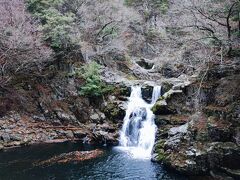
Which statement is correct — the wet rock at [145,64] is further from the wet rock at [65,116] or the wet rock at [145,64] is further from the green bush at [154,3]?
the wet rock at [65,116]

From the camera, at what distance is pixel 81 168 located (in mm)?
18406

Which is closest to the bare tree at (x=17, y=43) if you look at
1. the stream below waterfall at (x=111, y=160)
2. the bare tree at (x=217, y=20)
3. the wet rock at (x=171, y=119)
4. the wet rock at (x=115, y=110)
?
the wet rock at (x=115, y=110)

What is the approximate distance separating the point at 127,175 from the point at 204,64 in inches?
329

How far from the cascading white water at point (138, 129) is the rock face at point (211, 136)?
1.13 m

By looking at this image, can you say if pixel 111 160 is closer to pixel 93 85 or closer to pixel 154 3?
pixel 93 85

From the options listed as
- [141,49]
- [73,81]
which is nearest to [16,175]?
[73,81]

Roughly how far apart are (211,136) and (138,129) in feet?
24.6

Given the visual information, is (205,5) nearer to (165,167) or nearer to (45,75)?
(165,167)

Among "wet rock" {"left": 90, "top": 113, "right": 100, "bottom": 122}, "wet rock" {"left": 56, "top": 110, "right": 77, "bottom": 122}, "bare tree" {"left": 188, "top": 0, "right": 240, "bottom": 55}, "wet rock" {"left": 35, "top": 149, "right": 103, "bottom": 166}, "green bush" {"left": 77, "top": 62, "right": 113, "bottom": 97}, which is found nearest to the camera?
"bare tree" {"left": 188, "top": 0, "right": 240, "bottom": 55}

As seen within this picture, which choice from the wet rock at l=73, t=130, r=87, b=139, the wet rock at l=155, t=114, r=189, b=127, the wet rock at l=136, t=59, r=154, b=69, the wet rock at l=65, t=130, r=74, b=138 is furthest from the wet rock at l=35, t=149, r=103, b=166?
the wet rock at l=136, t=59, r=154, b=69

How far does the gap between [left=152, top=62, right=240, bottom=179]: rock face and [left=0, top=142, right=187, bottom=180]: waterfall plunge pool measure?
1058 millimetres

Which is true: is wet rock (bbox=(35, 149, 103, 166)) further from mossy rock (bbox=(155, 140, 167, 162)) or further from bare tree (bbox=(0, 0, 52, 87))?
bare tree (bbox=(0, 0, 52, 87))

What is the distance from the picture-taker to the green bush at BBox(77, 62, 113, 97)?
89.2ft

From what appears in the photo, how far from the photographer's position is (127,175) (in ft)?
56.7
